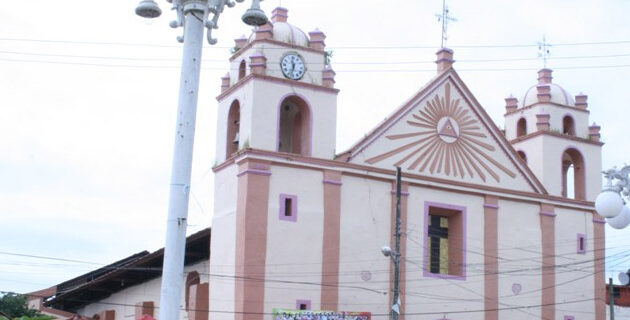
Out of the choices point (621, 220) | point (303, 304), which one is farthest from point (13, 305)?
point (621, 220)

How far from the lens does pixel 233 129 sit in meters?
38.5

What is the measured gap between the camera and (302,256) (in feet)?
116

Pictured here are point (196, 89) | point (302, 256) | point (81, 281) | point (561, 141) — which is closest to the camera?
point (196, 89)

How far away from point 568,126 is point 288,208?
16.0 meters

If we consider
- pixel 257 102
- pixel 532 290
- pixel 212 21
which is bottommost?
pixel 532 290

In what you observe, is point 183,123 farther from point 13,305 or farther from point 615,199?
point 13,305

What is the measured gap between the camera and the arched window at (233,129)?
37719mm

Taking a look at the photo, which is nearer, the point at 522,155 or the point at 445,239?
the point at 445,239

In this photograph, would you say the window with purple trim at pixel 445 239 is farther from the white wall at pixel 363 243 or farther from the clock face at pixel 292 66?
the clock face at pixel 292 66

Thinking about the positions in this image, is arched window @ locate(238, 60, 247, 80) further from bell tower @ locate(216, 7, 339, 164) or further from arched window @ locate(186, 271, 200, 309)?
arched window @ locate(186, 271, 200, 309)

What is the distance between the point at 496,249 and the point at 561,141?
686cm

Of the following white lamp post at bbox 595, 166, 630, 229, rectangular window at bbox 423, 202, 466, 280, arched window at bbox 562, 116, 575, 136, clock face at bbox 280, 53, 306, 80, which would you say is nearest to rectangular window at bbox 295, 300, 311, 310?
rectangular window at bbox 423, 202, 466, 280

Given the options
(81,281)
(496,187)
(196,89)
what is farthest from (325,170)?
(81,281)

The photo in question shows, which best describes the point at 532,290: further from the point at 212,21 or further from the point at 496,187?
the point at 212,21
